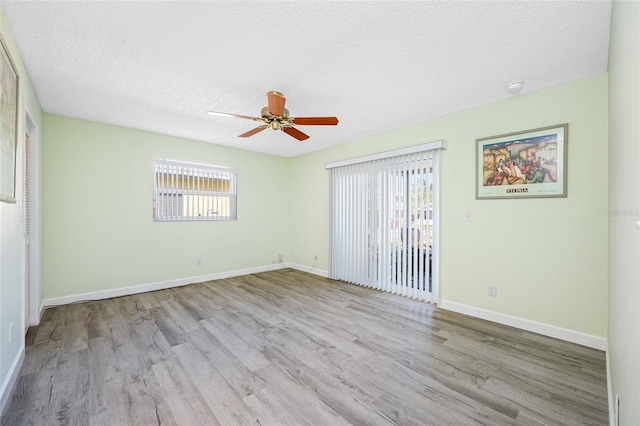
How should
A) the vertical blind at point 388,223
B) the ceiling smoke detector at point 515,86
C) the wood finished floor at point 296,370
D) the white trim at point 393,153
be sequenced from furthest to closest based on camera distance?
the vertical blind at point 388,223 < the white trim at point 393,153 < the ceiling smoke detector at point 515,86 < the wood finished floor at point 296,370

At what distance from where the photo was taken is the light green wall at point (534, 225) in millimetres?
2348

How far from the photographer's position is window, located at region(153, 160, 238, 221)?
4.19m

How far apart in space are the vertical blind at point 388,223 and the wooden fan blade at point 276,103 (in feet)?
6.69

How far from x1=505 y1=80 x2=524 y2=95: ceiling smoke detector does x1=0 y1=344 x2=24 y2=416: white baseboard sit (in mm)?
4506

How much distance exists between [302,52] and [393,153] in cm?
219

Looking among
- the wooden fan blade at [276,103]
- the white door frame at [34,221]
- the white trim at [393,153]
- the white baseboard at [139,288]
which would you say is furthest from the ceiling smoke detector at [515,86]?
the white door frame at [34,221]

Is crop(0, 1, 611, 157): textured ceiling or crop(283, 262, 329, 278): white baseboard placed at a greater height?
crop(0, 1, 611, 157): textured ceiling

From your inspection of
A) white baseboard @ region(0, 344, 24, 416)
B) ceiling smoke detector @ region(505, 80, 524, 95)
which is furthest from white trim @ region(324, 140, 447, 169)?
white baseboard @ region(0, 344, 24, 416)

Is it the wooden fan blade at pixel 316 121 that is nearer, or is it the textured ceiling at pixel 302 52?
the textured ceiling at pixel 302 52

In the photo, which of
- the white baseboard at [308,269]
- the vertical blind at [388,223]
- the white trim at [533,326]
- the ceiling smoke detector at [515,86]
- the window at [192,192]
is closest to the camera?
the white trim at [533,326]

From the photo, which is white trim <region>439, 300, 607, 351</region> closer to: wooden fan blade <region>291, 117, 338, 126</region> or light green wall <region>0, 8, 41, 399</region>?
wooden fan blade <region>291, 117, 338, 126</region>

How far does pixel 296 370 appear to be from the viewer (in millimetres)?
2027

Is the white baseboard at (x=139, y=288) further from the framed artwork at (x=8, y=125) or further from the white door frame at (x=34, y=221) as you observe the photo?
the framed artwork at (x=8, y=125)

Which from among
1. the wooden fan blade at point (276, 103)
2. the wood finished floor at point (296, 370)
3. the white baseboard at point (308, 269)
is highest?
the wooden fan blade at point (276, 103)
